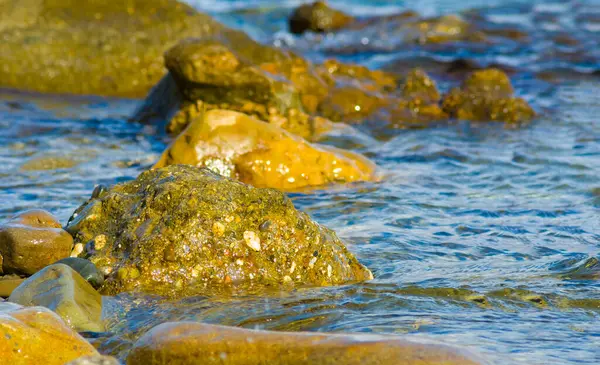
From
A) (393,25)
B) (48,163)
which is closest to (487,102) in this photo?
(48,163)

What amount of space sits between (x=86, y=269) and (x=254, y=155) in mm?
2380

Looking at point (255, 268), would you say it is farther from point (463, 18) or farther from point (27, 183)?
point (463, 18)

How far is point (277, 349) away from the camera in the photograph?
289 cm

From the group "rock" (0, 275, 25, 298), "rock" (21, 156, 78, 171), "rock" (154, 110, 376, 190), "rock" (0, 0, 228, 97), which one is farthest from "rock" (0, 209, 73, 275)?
"rock" (0, 0, 228, 97)

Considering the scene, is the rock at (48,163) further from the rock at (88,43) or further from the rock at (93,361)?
the rock at (93,361)

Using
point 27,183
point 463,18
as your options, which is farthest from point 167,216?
point 463,18

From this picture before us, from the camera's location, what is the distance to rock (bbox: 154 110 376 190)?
5.95m

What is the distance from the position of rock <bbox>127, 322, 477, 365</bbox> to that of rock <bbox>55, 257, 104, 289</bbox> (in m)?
0.82

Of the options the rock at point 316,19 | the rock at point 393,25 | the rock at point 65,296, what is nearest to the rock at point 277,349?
the rock at point 65,296

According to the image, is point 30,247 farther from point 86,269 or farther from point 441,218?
point 441,218

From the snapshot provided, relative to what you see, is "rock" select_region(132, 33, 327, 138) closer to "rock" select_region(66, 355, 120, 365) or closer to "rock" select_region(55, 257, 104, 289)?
"rock" select_region(55, 257, 104, 289)

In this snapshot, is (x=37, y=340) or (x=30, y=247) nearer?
(x=37, y=340)

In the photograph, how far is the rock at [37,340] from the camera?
2.94 meters

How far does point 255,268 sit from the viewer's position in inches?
153
